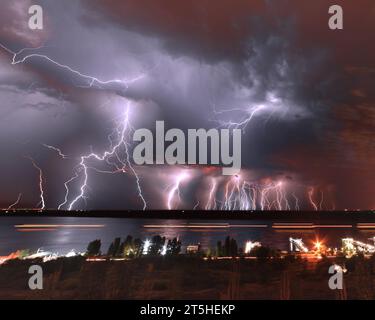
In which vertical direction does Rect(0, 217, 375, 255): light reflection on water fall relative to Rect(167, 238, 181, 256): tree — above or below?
below

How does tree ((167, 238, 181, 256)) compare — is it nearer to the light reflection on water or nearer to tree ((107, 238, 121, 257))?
tree ((107, 238, 121, 257))

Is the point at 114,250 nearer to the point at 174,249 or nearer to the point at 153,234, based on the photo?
the point at 174,249

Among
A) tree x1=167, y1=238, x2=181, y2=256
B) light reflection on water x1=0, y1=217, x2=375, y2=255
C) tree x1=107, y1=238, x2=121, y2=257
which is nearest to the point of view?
tree x1=107, y1=238, x2=121, y2=257

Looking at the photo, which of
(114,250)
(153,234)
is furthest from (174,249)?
(153,234)

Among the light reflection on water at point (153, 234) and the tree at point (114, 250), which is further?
the light reflection on water at point (153, 234)

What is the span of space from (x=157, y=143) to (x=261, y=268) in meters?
3.69

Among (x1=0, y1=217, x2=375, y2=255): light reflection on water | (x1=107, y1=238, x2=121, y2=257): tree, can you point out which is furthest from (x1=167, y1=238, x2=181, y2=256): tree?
(x1=0, y1=217, x2=375, y2=255): light reflection on water

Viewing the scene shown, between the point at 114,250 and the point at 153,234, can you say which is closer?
the point at 114,250

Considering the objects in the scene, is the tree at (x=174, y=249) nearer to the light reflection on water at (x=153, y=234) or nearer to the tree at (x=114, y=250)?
the tree at (x=114, y=250)

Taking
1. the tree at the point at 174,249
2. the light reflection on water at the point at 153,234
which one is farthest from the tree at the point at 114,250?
the light reflection on water at the point at 153,234

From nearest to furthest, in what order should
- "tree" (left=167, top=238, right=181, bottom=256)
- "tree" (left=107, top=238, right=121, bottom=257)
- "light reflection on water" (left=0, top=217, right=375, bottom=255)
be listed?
"tree" (left=107, top=238, right=121, bottom=257) < "tree" (left=167, top=238, right=181, bottom=256) < "light reflection on water" (left=0, top=217, right=375, bottom=255)

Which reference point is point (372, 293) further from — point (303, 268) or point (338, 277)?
point (303, 268)

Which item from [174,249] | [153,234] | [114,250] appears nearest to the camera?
[114,250]
